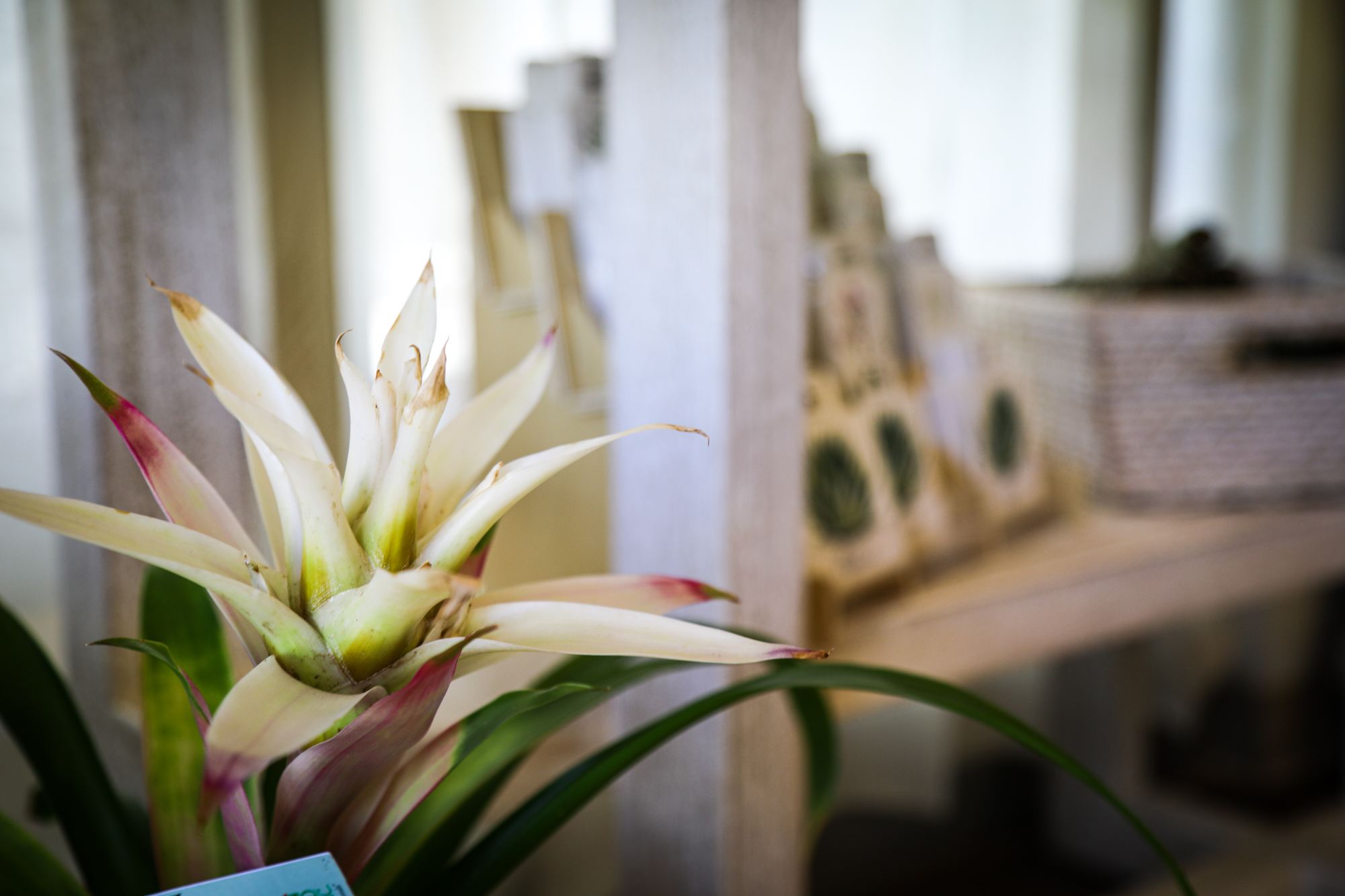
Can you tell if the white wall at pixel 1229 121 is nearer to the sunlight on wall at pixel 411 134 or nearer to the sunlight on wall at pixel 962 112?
the sunlight on wall at pixel 962 112

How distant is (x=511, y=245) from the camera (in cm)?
74

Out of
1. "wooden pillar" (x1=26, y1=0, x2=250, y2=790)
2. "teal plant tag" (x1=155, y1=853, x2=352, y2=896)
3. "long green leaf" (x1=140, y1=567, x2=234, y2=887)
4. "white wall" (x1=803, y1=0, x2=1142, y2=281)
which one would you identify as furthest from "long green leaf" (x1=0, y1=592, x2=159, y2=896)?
"white wall" (x1=803, y1=0, x2=1142, y2=281)

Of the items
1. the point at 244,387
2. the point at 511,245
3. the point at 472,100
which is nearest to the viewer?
the point at 244,387

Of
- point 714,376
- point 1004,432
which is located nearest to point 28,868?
point 714,376

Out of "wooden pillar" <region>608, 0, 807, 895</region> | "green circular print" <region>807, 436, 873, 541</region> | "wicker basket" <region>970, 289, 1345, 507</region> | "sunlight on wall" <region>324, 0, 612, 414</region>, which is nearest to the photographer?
"wooden pillar" <region>608, 0, 807, 895</region>

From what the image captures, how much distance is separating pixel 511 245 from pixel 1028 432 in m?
0.48

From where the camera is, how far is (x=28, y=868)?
0.34 m

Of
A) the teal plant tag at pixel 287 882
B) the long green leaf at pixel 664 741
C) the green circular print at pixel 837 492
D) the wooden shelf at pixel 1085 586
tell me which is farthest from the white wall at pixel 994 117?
the teal plant tag at pixel 287 882

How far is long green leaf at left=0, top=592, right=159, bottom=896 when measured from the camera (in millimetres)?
387

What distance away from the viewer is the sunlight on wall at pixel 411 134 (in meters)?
0.81


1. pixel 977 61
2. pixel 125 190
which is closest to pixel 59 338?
pixel 125 190

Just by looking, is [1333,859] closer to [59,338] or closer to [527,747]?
[527,747]

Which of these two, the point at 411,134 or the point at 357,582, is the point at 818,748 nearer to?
the point at 357,582

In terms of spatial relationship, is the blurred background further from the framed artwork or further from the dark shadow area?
the dark shadow area
